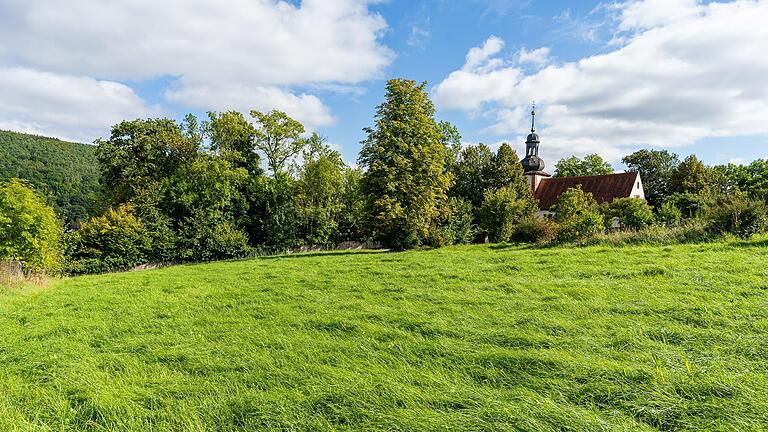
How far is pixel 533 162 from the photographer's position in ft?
147

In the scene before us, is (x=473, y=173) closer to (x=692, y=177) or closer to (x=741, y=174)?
(x=692, y=177)

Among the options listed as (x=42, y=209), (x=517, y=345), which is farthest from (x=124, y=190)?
(x=517, y=345)

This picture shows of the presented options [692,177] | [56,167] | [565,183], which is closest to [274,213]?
[565,183]

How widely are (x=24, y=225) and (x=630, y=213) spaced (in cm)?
2681

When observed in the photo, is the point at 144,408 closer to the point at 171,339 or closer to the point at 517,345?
the point at 171,339

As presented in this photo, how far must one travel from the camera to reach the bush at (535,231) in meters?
16.5

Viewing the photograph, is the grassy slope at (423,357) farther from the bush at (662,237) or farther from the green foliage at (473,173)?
the green foliage at (473,173)

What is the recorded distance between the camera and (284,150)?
2766cm

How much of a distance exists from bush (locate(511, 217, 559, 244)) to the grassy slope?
8.22m

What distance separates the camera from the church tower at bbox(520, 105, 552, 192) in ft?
146

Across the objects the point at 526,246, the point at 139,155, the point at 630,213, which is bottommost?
the point at 526,246

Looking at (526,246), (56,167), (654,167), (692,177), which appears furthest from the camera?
(56,167)

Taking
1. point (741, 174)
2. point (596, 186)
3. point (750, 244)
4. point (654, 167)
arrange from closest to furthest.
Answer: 1. point (750, 244)
2. point (596, 186)
3. point (741, 174)
4. point (654, 167)

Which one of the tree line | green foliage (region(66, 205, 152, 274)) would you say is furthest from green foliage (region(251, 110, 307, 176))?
green foliage (region(66, 205, 152, 274))
